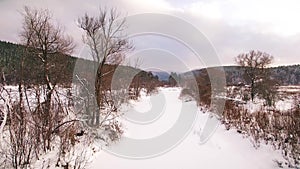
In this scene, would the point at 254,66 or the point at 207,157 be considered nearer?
the point at 207,157

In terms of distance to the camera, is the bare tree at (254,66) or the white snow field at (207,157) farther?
the bare tree at (254,66)

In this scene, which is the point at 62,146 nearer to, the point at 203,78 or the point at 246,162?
the point at 246,162

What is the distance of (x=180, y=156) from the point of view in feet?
24.2

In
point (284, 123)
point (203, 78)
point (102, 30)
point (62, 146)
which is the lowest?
point (62, 146)

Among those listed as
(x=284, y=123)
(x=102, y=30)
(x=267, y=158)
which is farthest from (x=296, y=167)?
(x=102, y=30)

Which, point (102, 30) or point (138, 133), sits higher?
point (102, 30)

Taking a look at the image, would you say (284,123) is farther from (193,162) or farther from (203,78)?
(203,78)

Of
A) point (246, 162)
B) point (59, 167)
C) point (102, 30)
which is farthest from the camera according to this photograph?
point (102, 30)

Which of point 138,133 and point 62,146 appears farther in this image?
point 138,133

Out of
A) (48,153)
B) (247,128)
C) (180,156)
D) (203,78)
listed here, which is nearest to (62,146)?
(48,153)

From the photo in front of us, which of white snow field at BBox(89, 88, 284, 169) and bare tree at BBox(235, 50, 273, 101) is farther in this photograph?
bare tree at BBox(235, 50, 273, 101)

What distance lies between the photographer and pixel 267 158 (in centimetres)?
680

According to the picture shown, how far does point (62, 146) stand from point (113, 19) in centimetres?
803

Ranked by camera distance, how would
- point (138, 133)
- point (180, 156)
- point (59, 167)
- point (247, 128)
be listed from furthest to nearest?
point (138, 133)
point (247, 128)
point (180, 156)
point (59, 167)
